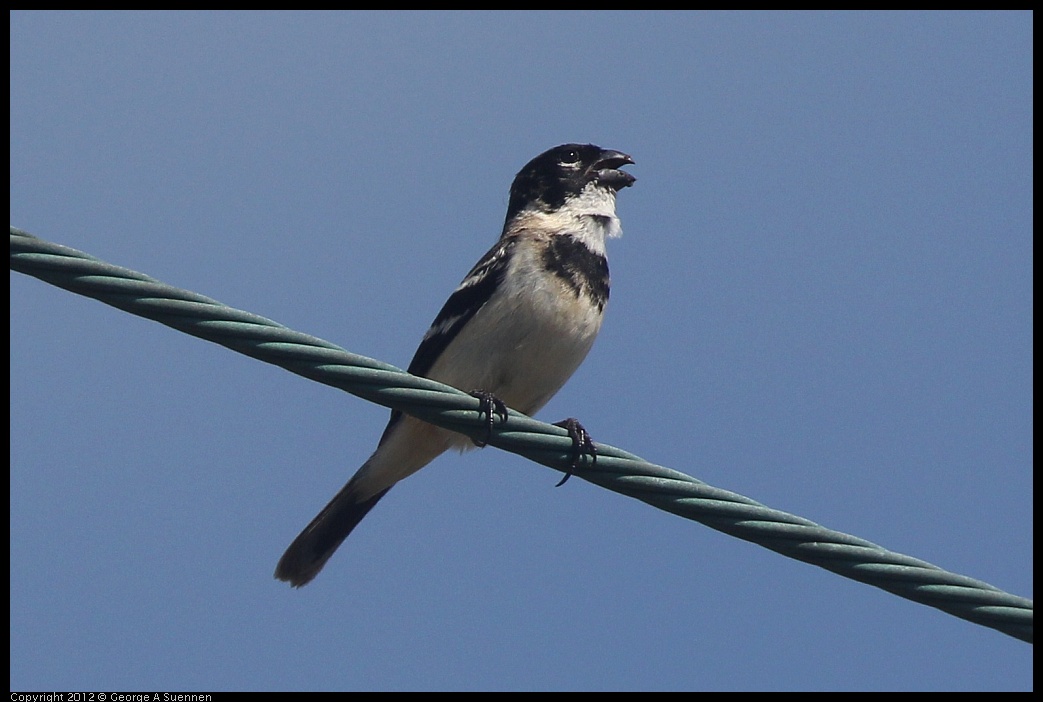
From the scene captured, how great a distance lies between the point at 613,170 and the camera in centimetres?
769

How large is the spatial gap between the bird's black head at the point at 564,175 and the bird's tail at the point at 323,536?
2133mm

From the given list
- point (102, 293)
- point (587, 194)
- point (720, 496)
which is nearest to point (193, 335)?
point (102, 293)

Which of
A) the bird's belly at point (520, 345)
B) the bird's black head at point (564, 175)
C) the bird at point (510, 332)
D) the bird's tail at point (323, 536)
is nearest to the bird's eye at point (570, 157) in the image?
the bird's black head at point (564, 175)

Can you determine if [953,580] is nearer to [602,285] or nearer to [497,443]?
[497,443]

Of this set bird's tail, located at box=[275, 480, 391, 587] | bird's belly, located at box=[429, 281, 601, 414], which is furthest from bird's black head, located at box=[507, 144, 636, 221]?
bird's tail, located at box=[275, 480, 391, 587]

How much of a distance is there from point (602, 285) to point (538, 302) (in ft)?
1.82

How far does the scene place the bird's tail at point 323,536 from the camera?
6977mm

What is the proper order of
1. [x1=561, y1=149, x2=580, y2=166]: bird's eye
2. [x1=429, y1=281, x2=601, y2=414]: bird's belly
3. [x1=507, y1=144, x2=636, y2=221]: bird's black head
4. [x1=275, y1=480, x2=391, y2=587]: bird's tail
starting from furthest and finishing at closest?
[x1=561, y1=149, x2=580, y2=166]: bird's eye < [x1=507, y1=144, x2=636, y2=221]: bird's black head < [x1=275, y1=480, x2=391, y2=587]: bird's tail < [x1=429, y1=281, x2=601, y2=414]: bird's belly

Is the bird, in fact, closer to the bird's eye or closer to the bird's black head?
the bird's black head

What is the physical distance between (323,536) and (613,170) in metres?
3.00

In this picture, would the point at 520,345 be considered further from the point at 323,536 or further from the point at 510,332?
the point at 323,536

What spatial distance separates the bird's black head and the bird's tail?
2133 millimetres

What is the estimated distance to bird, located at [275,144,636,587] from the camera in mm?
6410

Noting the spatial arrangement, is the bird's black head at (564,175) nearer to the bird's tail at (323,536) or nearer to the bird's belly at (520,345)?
the bird's belly at (520,345)
